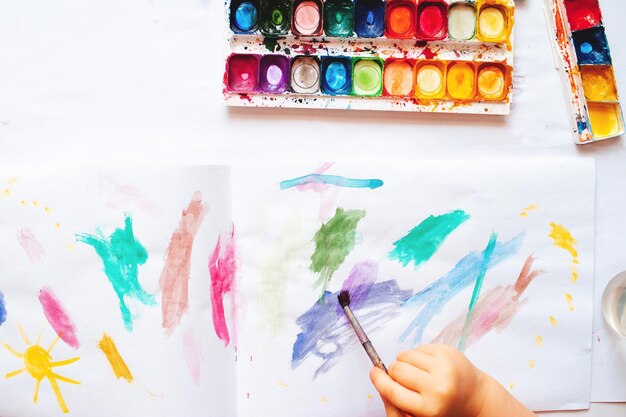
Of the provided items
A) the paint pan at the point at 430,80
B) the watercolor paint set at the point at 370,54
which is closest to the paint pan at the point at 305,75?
the watercolor paint set at the point at 370,54

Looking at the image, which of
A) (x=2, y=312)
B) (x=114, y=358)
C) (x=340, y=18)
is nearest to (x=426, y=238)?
(x=340, y=18)

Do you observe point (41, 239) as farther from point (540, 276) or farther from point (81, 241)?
point (540, 276)

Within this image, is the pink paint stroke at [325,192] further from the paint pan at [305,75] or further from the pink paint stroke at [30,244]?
the pink paint stroke at [30,244]

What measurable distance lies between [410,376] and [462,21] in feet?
1.32

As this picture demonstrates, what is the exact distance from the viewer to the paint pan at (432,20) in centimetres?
66

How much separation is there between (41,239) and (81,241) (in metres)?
0.05

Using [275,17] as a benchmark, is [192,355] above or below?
below

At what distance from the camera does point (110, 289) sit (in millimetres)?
666

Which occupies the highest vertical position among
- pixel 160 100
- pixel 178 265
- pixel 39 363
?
pixel 160 100

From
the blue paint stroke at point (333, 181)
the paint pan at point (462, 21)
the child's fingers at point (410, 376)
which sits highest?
the paint pan at point (462, 21)

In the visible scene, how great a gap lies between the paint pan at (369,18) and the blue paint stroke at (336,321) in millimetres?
291

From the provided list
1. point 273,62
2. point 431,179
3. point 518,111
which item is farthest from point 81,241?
point 518,111

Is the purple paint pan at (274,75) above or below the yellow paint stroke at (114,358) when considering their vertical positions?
above

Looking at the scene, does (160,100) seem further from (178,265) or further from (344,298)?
(344,298)
